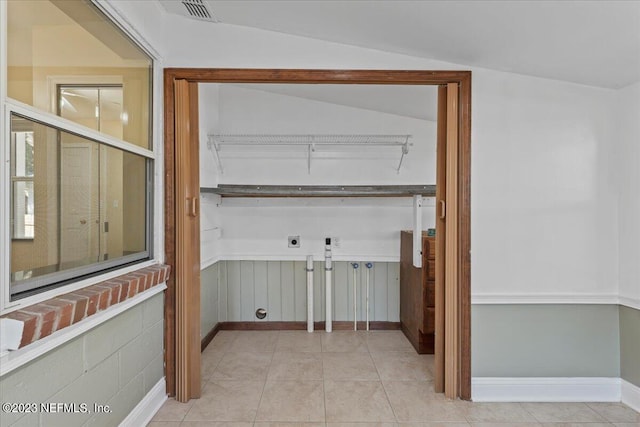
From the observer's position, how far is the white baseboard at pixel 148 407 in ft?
5.88

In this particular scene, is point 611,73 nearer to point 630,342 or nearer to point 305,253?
point 630,342

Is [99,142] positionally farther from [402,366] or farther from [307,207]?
[402,366]

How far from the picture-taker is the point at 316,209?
11.6 feet

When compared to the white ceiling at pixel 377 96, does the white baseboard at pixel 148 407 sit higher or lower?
lower

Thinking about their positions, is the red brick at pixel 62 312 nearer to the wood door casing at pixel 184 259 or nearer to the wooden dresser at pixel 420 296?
the wood door casing at pixel 184 259

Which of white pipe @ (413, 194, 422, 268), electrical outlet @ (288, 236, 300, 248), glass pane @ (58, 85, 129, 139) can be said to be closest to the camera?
glass pane @ (58, 85, 129, 139)

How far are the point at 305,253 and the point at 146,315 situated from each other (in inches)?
70.4

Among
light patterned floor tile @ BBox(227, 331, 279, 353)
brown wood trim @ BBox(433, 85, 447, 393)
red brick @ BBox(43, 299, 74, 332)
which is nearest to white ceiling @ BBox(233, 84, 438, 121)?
brown wood trim @ BBox(433, 85, 447, 393)

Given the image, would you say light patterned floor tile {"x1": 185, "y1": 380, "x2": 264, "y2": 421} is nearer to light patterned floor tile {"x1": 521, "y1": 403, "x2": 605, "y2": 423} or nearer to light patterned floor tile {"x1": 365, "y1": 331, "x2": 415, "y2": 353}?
light patterned floor tile {"x1": 365, "y1": 331, "x2": 415, "y2": 353}

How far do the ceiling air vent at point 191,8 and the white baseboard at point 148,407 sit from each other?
86.3 inches

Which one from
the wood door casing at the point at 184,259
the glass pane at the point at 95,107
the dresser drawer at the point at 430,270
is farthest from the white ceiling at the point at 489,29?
the dresser drawer at the point at 430,270

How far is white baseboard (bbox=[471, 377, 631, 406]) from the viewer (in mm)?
2188

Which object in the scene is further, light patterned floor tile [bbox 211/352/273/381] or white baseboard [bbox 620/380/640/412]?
light patterned floor tile [bbox 211/352/273/381]

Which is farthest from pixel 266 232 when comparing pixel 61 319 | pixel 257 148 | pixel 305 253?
pixel 61 319
